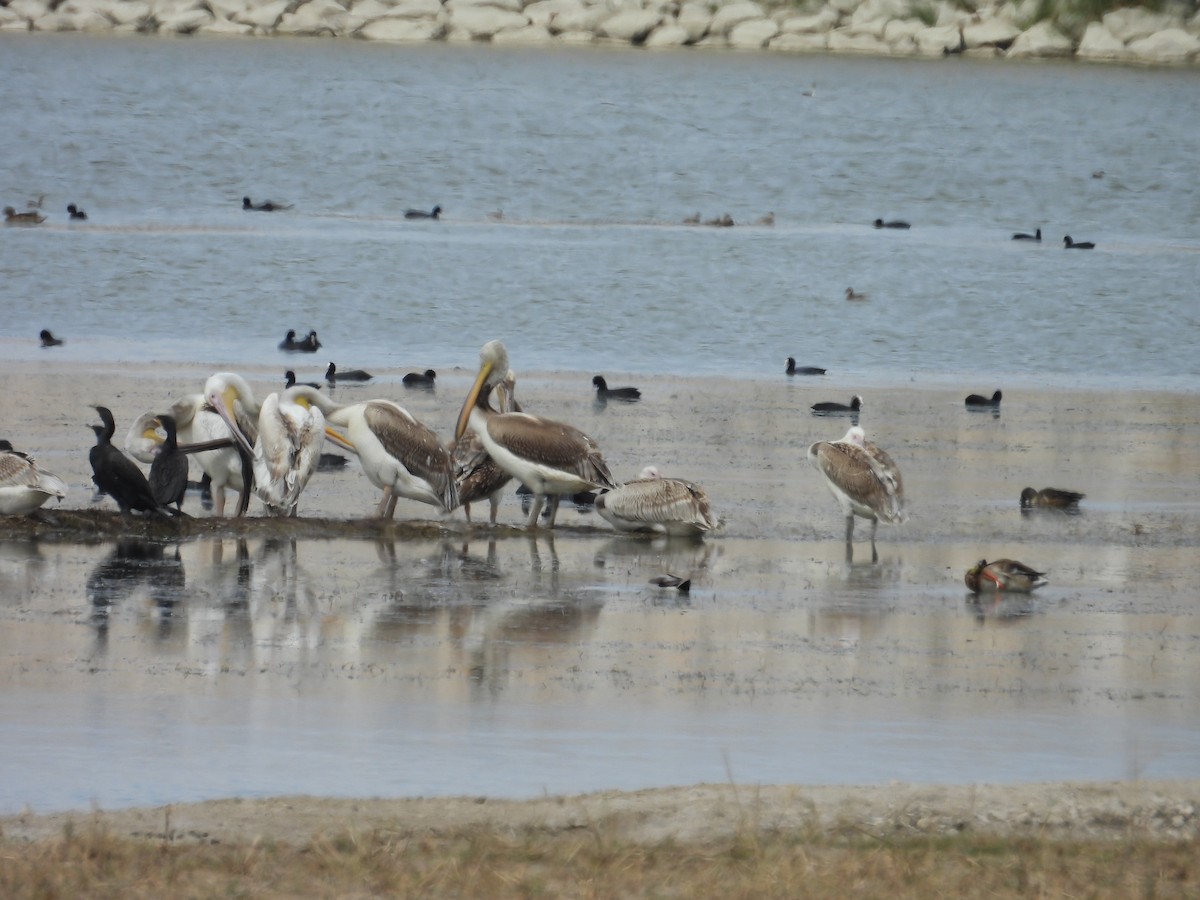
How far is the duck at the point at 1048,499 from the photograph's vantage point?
47.3 ft

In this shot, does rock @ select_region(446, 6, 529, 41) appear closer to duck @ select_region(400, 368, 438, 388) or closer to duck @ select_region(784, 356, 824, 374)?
duck @ select_region(784, 356, 824, 374)

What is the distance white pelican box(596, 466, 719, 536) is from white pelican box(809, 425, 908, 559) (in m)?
0.90

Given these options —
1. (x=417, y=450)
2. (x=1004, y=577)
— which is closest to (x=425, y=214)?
(x=417, y=450)

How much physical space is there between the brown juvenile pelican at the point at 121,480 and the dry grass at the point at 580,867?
19.3 feet

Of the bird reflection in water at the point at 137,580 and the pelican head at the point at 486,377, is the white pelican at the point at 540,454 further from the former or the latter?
the bird reflection in water at the point at 137,580

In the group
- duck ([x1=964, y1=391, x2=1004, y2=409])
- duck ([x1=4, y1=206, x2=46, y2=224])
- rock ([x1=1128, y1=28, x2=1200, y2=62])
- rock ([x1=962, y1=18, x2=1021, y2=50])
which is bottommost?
duck ([x1=964, y1=391, x2=1004, y2=409])

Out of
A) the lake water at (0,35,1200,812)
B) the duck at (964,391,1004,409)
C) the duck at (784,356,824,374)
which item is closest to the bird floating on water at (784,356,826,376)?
the duck at (784,356,824,374)

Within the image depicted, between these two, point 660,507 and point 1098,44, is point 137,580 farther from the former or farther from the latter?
point 1098,44

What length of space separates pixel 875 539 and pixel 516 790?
6.37 meters

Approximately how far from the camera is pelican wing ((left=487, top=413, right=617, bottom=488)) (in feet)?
44.8

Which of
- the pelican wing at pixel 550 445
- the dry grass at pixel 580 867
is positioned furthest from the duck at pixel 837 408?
the dry grass at pixel 580 867

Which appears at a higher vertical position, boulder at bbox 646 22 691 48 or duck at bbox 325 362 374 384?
boulder at bbox 646 22 691 48

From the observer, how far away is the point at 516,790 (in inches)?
296

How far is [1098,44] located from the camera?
8369 cm
